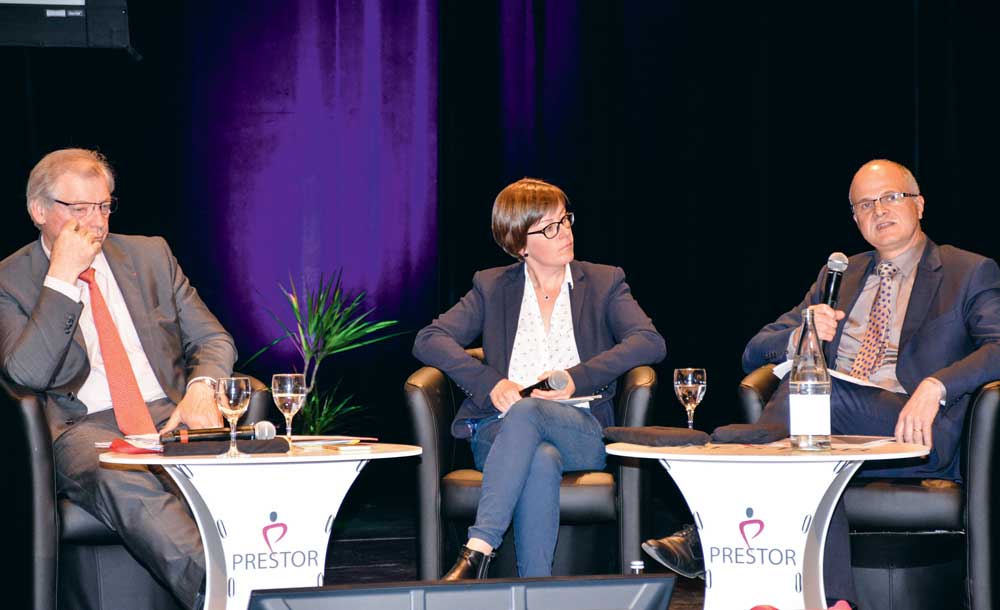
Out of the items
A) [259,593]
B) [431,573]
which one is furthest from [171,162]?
[259,593]

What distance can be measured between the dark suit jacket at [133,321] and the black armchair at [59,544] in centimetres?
13

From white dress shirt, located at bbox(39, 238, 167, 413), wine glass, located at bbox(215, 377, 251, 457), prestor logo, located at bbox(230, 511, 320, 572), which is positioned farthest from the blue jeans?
white dress shirt, located at bbox(39, 238, 167, 413)

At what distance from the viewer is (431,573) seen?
303 cm

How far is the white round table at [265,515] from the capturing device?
246 cm

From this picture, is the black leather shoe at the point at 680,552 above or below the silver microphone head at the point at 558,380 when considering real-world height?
below

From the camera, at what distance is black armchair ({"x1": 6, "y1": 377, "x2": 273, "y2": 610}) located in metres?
2.67

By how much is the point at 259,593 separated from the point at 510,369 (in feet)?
8.06

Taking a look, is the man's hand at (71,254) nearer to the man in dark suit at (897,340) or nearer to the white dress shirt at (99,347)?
the white dress shirt at (99,347)

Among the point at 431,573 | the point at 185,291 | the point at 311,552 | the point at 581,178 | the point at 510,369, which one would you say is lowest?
the point at 431,573

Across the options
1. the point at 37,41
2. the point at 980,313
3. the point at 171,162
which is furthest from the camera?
the point at 171,162

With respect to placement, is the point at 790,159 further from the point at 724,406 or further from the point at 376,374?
the point at 376,374

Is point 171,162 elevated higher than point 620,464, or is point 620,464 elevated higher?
point 171,162

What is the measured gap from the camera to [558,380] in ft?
10.3

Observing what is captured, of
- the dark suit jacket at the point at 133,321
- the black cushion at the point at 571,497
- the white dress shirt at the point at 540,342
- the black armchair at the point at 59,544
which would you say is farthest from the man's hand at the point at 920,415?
the dark suit jacket at the point at 133,321
